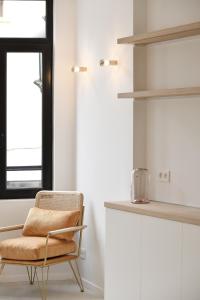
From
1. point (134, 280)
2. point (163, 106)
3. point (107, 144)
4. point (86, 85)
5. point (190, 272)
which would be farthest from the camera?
point (86, 85)

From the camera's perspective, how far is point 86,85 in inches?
253

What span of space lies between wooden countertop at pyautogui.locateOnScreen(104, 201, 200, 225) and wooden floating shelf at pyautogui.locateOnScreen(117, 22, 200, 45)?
125cm

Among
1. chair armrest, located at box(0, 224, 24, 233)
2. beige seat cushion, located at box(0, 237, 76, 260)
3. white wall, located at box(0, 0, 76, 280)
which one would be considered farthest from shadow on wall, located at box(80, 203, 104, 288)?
chair armrest, located at box(0, 224, 24, 233)

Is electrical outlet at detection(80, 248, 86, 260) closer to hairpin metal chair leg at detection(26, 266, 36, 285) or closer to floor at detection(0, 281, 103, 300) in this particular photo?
floor at detection(0, 281, 103, 300)

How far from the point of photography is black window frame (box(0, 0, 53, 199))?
6680mm

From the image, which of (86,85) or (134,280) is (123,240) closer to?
(134,280)

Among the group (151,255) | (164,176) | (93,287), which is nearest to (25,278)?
(93,287)

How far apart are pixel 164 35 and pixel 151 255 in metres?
1.61

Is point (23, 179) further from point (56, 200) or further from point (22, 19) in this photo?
point (22, 19)

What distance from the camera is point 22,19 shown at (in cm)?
671

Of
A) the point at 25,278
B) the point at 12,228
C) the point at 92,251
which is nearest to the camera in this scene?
the point at 12,228

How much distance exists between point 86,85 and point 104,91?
0.39 m

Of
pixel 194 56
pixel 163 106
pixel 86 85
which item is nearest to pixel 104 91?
pixel 86 85

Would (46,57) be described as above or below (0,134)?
above
